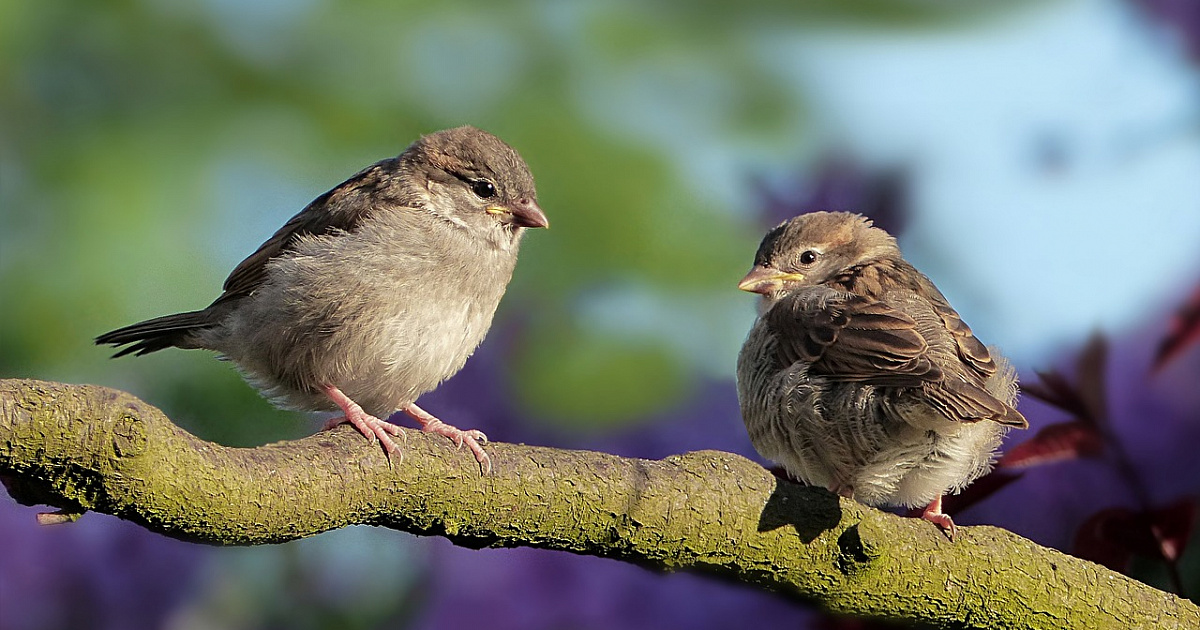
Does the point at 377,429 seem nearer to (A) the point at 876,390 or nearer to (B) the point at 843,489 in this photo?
(A) the point at 876,390

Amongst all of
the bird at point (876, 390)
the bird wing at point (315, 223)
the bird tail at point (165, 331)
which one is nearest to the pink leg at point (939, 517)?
the bird at point (876, 390)

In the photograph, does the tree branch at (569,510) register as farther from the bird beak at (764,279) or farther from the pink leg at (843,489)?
the bird beak at (764,279)

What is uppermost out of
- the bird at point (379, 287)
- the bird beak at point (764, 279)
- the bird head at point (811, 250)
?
the bird head at point (811, 250)

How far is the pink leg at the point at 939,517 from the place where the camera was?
8.37 feet

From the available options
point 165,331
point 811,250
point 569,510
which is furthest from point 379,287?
point 811,250

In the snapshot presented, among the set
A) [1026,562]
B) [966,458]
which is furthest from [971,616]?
[966,458]

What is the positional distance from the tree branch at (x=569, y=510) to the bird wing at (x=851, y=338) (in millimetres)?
368

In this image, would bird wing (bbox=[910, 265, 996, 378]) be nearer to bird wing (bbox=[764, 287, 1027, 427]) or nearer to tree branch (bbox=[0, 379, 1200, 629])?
bird wing (bbox=[764, 287, 1027, 427])

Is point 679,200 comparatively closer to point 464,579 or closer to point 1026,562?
point 464,579

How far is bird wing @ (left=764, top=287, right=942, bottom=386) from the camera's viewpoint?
9.00 ft

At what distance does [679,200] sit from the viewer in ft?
11.6

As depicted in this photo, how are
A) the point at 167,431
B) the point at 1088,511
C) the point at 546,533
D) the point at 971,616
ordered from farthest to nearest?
the point at 1088,511 < the point at 971,616 < the point at 546,533 < the point at 167,431

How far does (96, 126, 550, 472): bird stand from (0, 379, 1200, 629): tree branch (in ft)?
1.83

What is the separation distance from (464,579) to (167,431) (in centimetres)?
162
